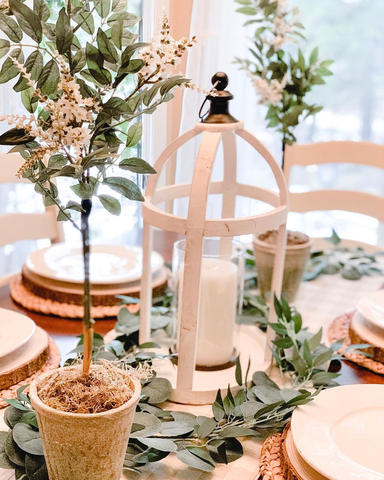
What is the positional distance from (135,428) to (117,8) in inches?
20.7

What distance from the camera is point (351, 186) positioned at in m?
3.28

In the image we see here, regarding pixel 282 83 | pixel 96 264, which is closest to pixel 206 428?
pixel 96 264

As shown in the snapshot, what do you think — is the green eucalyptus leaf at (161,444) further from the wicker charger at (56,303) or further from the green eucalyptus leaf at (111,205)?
the wicker charger at (56,303)

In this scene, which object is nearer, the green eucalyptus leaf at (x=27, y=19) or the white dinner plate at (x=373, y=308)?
the green eucalyptus leaf at (x=27, y=19)

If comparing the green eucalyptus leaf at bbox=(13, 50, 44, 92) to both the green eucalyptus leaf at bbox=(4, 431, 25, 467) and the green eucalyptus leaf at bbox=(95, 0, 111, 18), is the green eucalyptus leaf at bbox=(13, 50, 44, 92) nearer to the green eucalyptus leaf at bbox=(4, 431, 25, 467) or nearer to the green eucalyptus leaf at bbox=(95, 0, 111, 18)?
the green eucalyptus leaf at bbox=(95, 0, 111, 18)

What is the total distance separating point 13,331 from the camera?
3.10 ft

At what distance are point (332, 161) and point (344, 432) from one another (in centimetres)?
114

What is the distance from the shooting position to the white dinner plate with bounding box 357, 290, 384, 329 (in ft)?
3.42

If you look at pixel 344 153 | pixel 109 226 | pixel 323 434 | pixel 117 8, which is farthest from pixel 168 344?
pixel 109 226

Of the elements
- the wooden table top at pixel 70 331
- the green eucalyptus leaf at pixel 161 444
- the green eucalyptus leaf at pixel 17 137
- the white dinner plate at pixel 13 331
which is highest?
the green eucalyptus leaf at pixel 17 137

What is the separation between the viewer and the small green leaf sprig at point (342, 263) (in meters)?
1.48

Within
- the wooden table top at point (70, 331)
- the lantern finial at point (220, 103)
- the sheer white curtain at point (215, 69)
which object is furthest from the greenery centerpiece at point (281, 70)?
the wooden table top at point (70, 331)

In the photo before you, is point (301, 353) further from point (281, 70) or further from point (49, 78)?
point (281, 70)

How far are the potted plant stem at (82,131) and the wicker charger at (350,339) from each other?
1.66ft
